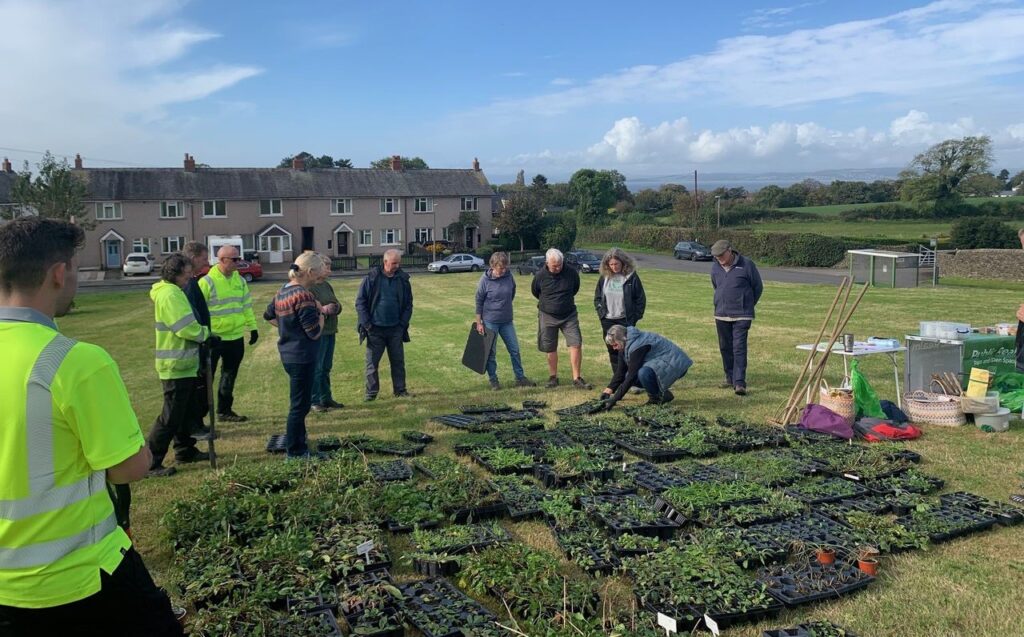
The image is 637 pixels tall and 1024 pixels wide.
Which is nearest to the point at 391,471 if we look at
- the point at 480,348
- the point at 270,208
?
the point at 480,348

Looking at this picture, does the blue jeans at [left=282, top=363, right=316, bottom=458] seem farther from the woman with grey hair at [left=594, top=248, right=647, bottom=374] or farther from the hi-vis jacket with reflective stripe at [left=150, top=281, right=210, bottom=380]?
the woman with grey hair at [left=594, top=248, right=647, bottom=374]

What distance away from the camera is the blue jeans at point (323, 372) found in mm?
8641

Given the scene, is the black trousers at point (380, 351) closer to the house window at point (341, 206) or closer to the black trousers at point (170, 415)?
the black trousers at point (170, 415)

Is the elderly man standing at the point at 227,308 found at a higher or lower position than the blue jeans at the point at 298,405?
higher

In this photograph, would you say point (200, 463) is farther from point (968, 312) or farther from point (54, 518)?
point (968, 312)

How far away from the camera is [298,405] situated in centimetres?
646

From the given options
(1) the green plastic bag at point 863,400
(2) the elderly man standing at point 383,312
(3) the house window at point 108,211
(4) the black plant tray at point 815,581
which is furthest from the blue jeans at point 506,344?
(3) the house window at point 108,211

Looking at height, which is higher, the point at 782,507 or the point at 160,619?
the point at 160,619

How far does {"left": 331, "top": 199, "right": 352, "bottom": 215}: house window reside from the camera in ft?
172

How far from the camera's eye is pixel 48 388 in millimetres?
2160

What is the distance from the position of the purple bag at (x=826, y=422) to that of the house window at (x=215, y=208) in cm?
4909

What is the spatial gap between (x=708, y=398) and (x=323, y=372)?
4650mm

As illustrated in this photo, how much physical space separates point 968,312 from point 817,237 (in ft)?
79.4

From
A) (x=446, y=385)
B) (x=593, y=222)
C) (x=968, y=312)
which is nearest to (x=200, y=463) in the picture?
(x=446, y=385)
